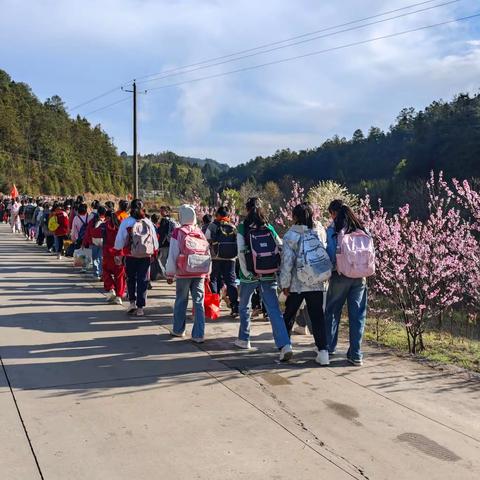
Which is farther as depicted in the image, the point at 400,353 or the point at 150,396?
the point at 400,353

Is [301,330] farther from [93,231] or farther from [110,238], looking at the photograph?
[93,231]

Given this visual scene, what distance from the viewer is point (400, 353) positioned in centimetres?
616

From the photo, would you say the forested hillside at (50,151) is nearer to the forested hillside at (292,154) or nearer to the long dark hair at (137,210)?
the forested hillside at (292,154)

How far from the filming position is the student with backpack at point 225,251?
7.76 m

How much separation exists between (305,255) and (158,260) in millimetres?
6434

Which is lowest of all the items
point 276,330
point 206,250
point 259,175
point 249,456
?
point 249,456

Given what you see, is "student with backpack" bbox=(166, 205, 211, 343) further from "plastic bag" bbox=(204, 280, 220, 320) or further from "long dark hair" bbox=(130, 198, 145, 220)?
"long dark hair" bbox=(130, 198, 145, 220)

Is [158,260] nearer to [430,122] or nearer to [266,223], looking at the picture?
[266,223]

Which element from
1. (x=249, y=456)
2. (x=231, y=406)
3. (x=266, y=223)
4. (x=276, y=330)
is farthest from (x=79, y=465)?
(x=266, y=223)

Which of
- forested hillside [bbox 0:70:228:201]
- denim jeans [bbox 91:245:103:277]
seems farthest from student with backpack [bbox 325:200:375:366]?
forested hillside [bbox 0:70:228:201]

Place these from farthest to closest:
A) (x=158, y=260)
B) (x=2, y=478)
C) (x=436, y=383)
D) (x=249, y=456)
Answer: (x=158, y=260)
(x=436, y=383)
(x=249, y=456)
(x=2, y=478)

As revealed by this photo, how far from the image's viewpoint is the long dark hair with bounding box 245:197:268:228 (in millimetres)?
5770

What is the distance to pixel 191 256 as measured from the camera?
245 inches

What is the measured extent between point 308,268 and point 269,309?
69cm
